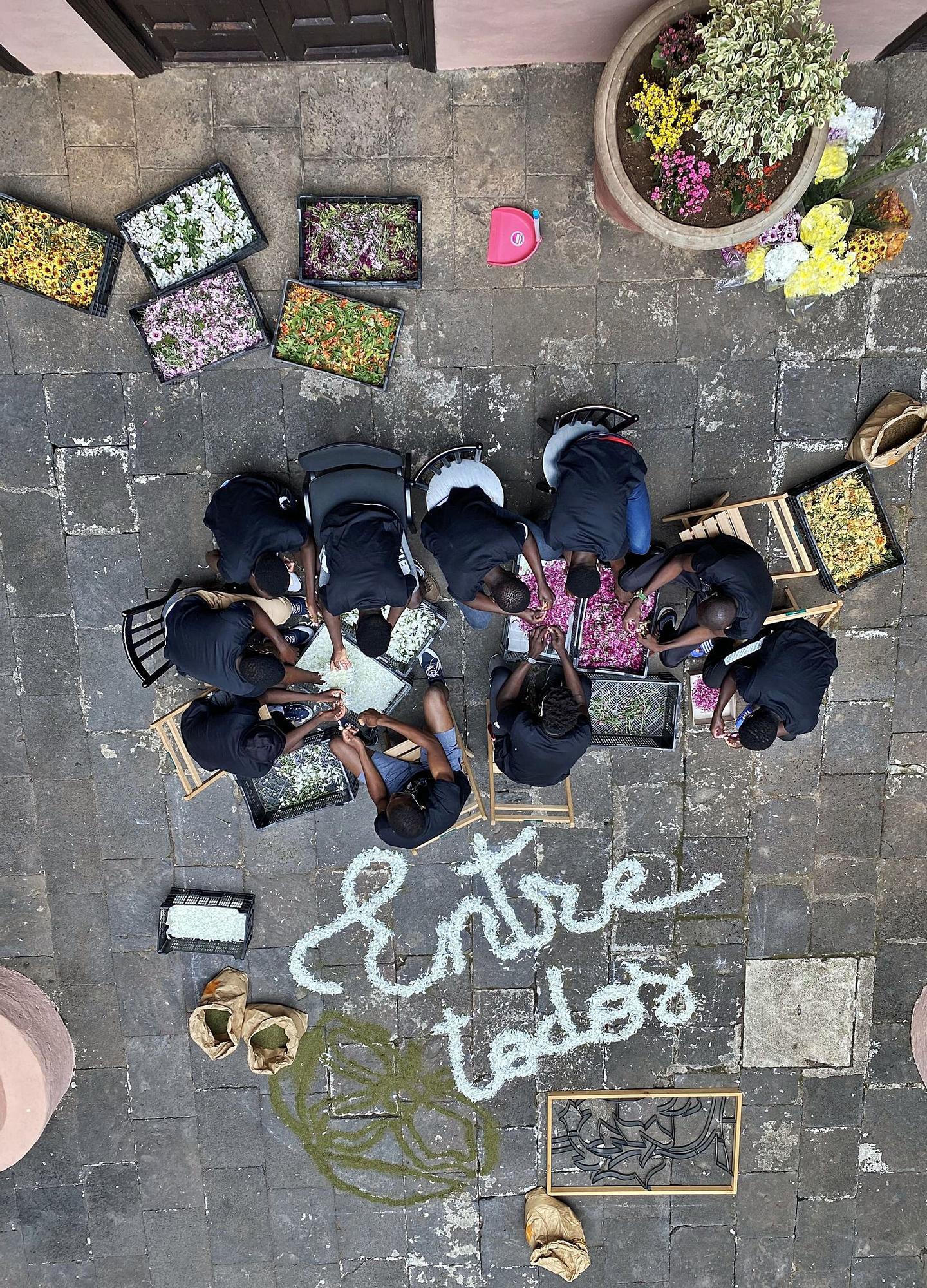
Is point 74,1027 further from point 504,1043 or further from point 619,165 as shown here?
point 619,165

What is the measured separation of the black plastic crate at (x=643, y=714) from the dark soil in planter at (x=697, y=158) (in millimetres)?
2448

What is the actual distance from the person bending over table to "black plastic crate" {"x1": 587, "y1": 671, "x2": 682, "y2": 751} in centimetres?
196

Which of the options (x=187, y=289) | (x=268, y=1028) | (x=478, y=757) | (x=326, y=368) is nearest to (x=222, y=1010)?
(x=268, y=1028)

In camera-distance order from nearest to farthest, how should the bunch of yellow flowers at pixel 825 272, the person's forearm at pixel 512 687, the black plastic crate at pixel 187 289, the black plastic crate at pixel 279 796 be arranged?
the bunch of yellow flowers at pixel 825 272 < the black plastic crate at pixel 187 289 < the person's forearm at pixel 512 687 < the black plastic crate at pixel 279 796

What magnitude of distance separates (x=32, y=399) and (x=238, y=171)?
177 centimetres

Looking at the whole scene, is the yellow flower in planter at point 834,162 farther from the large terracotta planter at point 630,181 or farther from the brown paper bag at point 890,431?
the brown paper bag at point 890,431

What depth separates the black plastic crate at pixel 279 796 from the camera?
448cm

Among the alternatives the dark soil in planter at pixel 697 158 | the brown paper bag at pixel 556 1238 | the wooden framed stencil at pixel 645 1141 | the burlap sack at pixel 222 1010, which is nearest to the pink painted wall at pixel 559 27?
the dark soil in planter at pixel 697 158

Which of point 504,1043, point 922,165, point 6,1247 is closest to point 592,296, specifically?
point 922,165

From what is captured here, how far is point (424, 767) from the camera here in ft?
14.4

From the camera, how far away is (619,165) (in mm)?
3457

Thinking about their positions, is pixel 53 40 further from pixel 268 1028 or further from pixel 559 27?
pixel 268 1028

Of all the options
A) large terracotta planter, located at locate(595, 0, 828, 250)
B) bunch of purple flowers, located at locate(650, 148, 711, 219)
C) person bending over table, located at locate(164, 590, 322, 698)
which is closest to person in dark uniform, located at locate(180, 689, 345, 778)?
person bending over table, located at locate(164, 590, 322, 698)

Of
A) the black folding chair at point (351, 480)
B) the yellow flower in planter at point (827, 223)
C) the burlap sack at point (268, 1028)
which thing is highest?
the yellow flower in planter at point (827, 223)
